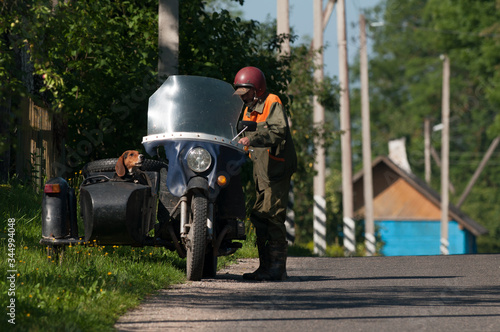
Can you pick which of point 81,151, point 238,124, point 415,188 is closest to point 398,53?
point 415,188

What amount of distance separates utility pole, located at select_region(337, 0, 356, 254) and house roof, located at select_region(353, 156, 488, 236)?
808 inches

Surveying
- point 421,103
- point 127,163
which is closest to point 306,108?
point 127,163

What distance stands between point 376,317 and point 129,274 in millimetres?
2824

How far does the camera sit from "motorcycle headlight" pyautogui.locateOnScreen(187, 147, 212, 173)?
985 cm

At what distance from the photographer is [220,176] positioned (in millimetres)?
9922

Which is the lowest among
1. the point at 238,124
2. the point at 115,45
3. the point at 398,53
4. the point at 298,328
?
the point at 298,328

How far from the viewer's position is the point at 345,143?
1300 inches

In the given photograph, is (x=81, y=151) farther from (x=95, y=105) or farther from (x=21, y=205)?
(x=21, y=205)

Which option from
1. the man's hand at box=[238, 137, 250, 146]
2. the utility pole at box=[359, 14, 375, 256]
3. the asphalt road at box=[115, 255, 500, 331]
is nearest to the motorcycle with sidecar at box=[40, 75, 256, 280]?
the man's hand at box=[238, 137, 250, 146]

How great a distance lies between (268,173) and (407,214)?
4783cm

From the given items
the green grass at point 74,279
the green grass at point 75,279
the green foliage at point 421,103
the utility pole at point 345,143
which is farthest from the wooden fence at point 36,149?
the green foliage at point 421,103

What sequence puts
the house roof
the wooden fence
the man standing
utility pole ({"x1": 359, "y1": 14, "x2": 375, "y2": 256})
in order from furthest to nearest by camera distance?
the house roof
utility pole ({"x1": 359, "y1": 14, "x2": 375, "y2": 256})
the wooden fence
the man standing

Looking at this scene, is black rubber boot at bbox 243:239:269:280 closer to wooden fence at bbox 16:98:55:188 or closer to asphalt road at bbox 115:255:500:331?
asphalt road at bbox 115:255:500:331

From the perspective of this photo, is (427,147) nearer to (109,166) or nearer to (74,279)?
(109,166)
